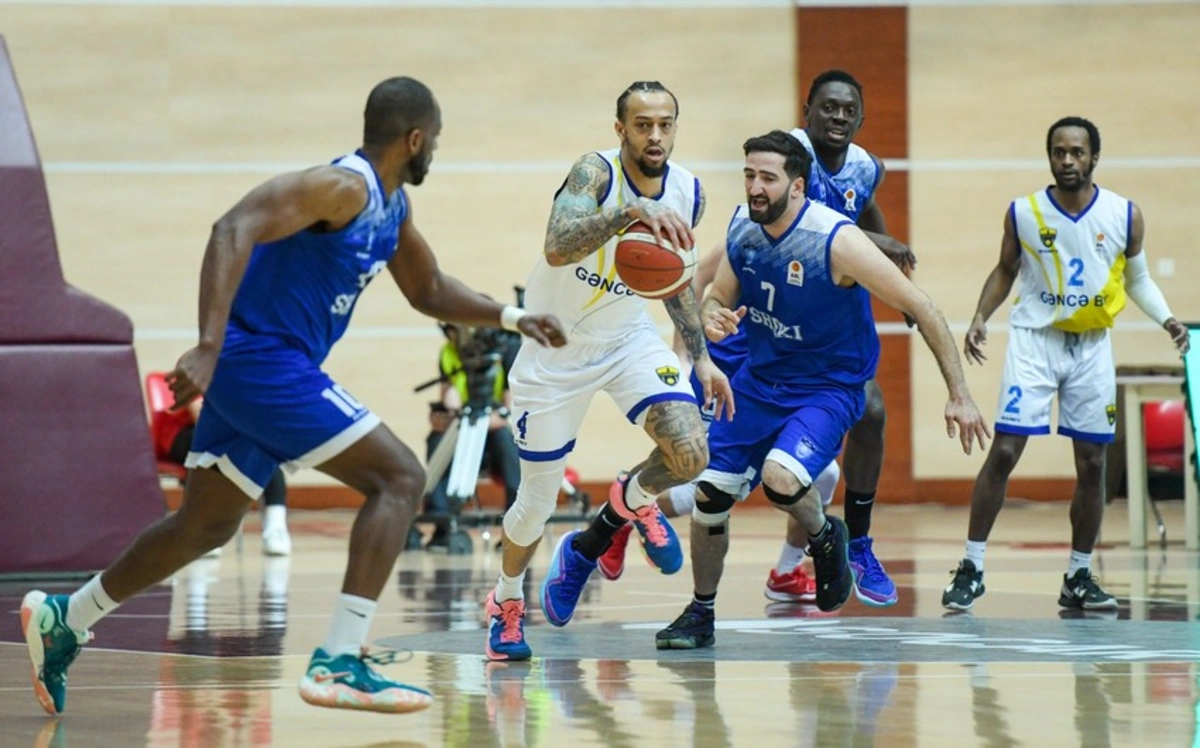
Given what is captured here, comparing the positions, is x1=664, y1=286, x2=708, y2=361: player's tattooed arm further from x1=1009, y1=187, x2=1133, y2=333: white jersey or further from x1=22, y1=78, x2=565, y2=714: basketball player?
x1=1009, y1=187, x2=1133, y2=333: white jersey

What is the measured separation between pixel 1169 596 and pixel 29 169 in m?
6.05

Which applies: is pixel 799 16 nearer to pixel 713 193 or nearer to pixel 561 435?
pixel 713 193

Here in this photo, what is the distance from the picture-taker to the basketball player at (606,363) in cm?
632

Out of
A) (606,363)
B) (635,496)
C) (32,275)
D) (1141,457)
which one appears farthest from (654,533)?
(1141,457)

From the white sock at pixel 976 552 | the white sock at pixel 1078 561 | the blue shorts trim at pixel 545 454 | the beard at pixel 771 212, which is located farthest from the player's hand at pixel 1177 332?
the blue shorts trim at pixel 545 454

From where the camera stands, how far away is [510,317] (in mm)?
5168

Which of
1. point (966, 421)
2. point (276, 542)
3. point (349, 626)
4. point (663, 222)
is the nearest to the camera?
point (349, 626)

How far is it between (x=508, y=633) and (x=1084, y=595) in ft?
9.90

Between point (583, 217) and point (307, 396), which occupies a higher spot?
point (583, 217)

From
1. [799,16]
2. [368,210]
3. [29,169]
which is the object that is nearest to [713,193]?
[799,16]

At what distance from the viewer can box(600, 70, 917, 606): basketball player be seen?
7.76 metres

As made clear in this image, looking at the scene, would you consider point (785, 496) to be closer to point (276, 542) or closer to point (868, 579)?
point (868, 579)

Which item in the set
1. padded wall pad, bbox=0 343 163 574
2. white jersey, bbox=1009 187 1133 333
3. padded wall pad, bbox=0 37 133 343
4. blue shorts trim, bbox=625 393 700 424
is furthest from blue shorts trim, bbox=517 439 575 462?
padded wall pad, bbox=0 37 133 343

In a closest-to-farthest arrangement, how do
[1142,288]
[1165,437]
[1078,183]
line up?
[1078,183] → [1142,288] → [1165,437]
